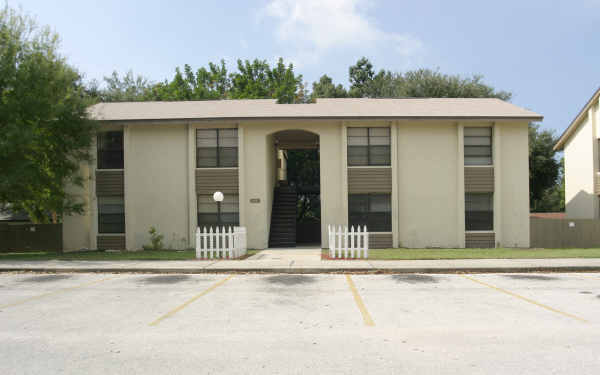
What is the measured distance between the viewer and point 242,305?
8.30 meters

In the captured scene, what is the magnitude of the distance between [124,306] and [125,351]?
9.57 feet

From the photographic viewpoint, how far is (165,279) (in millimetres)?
11672

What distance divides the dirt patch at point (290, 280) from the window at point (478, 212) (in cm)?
1169

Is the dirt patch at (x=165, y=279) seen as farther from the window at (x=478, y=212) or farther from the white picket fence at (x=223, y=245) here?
the window at (x=478, y=212)

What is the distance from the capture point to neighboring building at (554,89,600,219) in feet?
84.6

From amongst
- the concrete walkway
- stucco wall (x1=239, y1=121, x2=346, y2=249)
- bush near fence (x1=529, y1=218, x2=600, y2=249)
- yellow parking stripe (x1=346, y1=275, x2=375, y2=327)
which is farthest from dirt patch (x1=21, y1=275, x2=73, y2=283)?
bush near fence (x1=529, y1=218, x2=600, y2=249)

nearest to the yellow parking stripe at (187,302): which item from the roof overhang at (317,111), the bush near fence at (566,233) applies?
the roof overhang at (317,111)

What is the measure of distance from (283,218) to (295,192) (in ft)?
7.54

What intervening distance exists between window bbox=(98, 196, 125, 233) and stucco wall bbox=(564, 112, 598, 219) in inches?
1033

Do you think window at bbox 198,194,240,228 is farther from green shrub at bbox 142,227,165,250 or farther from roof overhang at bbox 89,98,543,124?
roof overhang at bbox 89,98,543,124

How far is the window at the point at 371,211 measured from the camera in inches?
819

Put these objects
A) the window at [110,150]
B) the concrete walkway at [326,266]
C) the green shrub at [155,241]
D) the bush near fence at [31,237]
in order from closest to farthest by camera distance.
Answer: the concrete walkway at [326,266], the green shrub at [155,241], the window at [110,150], the bush near fence at [31,237]

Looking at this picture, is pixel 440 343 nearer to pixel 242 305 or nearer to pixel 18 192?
pixel 242 305

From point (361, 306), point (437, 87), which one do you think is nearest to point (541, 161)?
point (437, 87)
